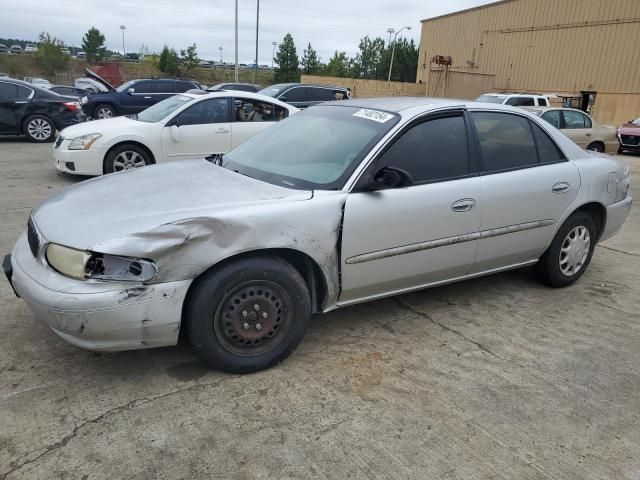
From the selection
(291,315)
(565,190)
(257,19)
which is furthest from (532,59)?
(291,315)

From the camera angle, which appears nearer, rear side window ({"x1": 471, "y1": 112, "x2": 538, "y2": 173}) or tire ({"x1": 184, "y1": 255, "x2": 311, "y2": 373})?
tire ({"x1": 184, "y1": 255, "x2": 311, "y2": 373})

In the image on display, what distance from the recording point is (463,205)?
3564mm

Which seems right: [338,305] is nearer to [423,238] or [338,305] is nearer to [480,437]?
[423,238]

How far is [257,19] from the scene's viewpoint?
1481 inches

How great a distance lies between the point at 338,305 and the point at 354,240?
0.45 m

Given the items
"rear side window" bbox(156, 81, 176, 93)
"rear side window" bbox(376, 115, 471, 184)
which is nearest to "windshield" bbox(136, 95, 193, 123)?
"rear side window" bbox(376, 115, 471, 184)

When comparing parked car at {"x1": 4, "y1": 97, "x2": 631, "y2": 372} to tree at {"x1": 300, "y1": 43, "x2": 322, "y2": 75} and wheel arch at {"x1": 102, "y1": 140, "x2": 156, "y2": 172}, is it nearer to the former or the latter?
wheel arch at {"x1": 102, "y1": 140, "x2": 156, "y2": 172}

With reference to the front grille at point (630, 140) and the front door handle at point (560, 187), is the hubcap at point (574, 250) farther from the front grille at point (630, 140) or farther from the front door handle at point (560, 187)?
the front grille at point (630, 140)

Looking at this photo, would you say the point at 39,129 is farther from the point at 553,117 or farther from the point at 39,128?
the point at 553,117

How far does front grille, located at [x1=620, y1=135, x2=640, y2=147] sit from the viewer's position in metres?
16.9

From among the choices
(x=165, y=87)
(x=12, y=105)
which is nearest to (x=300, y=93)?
(x=165, y=87)

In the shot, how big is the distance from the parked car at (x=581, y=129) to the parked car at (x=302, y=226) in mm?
9409

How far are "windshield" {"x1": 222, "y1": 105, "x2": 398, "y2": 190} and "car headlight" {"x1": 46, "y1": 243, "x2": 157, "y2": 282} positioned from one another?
1024 mm

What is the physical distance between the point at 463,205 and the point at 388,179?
708 millimetres
